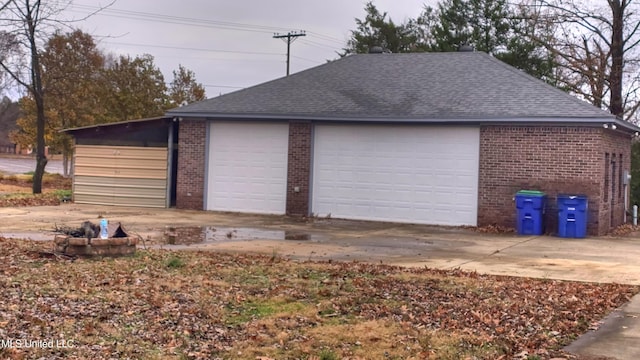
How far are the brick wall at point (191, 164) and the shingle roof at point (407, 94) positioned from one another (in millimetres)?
604

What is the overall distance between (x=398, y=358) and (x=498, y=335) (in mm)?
1383

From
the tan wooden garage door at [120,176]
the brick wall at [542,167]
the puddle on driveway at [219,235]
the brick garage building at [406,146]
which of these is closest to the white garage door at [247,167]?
the brick garage building at [406,146]

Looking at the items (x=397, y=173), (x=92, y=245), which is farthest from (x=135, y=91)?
(x=92, y=245)

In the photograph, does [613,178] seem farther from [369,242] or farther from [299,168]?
[369,242]

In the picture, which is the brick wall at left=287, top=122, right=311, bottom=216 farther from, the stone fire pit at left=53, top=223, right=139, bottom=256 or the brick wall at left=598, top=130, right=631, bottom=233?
the stone fire pit at left=53, top=223, right=139, bottom=256

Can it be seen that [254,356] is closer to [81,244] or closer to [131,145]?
[81,244]

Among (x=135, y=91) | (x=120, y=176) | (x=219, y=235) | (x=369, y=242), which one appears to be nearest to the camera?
(x=369, y=242)

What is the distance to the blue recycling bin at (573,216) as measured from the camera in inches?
684

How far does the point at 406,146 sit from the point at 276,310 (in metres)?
13.3

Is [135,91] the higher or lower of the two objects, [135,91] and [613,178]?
the higher

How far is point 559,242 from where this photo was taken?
52.8ft

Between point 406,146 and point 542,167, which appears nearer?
point 542,167

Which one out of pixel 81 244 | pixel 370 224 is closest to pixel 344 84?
pixel 370 224

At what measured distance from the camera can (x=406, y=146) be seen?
20.3 m
